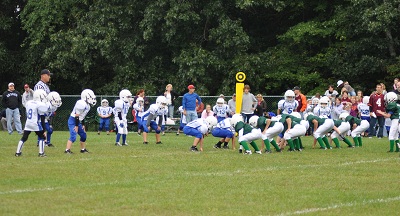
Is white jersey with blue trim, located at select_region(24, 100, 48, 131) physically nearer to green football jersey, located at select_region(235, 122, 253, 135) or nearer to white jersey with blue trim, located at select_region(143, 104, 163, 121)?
green football jersey, located at select_region(235, 122, 253, 135)

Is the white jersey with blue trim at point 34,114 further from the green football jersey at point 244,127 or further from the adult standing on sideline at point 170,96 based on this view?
the adult standing on sideline at point 170,96

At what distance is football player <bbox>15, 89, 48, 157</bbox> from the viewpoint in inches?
667

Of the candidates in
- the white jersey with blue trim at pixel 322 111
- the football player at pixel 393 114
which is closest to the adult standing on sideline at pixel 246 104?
the white jersey with blue trim at pixel 322 111

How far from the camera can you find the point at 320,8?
35.7 metres

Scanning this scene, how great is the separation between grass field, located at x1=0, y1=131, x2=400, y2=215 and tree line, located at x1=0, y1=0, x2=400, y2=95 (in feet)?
50.8

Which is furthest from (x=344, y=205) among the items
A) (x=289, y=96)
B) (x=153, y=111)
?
(x=153, y=111)

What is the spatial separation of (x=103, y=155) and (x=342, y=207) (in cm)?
856

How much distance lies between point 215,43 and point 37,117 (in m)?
19.3

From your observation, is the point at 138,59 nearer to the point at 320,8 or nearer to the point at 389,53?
the point at 320,8

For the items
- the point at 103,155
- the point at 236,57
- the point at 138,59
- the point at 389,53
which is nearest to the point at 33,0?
the point at 138,59

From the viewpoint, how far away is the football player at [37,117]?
55.6 ft

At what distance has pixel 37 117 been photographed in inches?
671

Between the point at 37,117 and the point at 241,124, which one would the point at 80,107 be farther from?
the point at 241,124

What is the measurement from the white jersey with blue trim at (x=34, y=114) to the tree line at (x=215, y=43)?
1671cm
